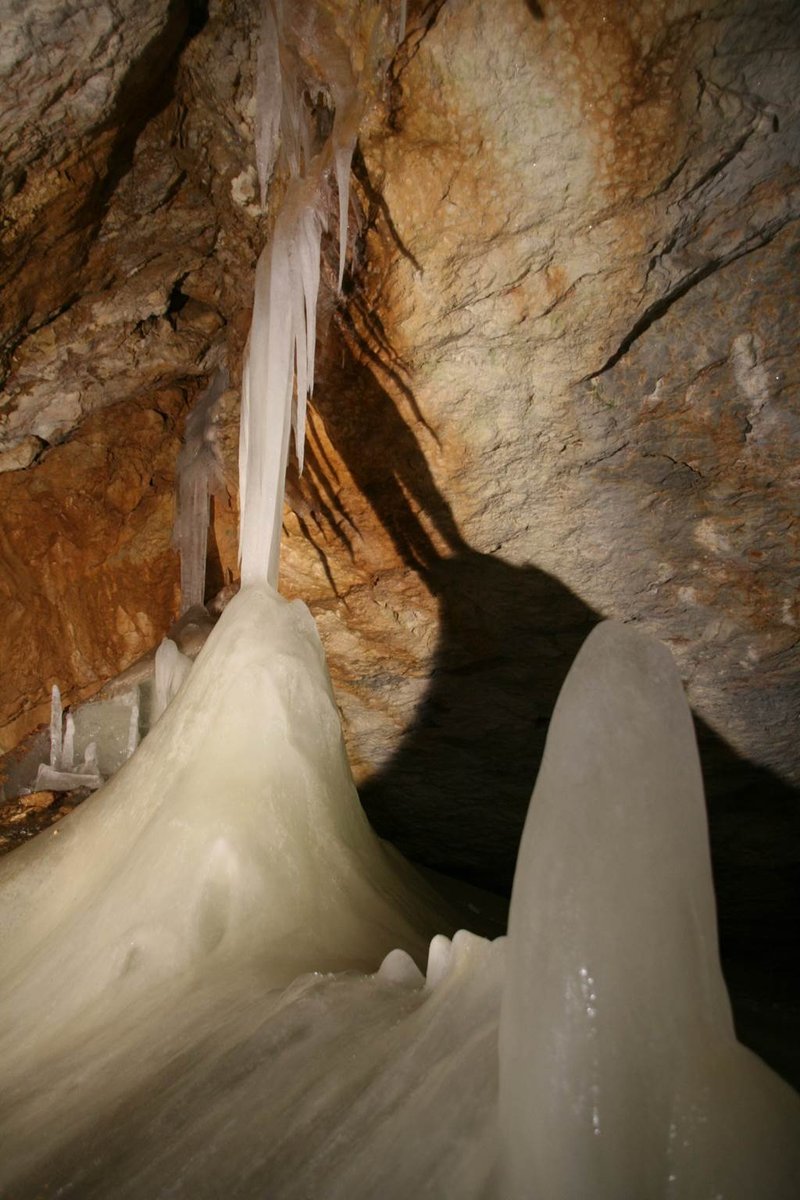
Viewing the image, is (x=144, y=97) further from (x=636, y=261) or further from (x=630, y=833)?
(x=630, y=833)

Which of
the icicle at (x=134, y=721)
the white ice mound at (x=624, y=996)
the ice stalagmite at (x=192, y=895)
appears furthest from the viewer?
the icicle at (x=134, y=721)

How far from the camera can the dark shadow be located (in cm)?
337

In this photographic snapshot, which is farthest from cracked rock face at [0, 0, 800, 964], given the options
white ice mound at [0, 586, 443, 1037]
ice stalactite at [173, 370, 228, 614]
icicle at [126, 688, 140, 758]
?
white ice mound at [0, 586, 443, 1037]

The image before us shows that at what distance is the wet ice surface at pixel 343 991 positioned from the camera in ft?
3.59

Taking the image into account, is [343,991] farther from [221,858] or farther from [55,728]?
[55,728]

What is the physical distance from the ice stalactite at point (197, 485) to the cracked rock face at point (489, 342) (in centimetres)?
14

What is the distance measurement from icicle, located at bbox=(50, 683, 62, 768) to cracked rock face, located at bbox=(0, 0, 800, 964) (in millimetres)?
1619

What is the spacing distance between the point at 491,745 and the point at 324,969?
2797 millimetres

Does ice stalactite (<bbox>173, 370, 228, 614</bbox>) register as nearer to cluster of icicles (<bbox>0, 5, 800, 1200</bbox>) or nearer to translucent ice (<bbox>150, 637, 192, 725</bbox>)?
translucent ice (<bbox>150, 637, 192, 725</bbox>)

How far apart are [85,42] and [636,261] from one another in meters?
1.77

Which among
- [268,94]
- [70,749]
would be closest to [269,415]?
[268,94]

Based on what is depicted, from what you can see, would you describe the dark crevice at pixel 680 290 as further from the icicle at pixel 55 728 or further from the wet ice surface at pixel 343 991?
the icicle at pixel 55 728

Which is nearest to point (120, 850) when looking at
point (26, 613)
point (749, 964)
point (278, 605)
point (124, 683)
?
point (278, 605)

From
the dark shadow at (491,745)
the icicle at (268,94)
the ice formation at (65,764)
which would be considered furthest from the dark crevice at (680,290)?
the ice formation at (65,764)
